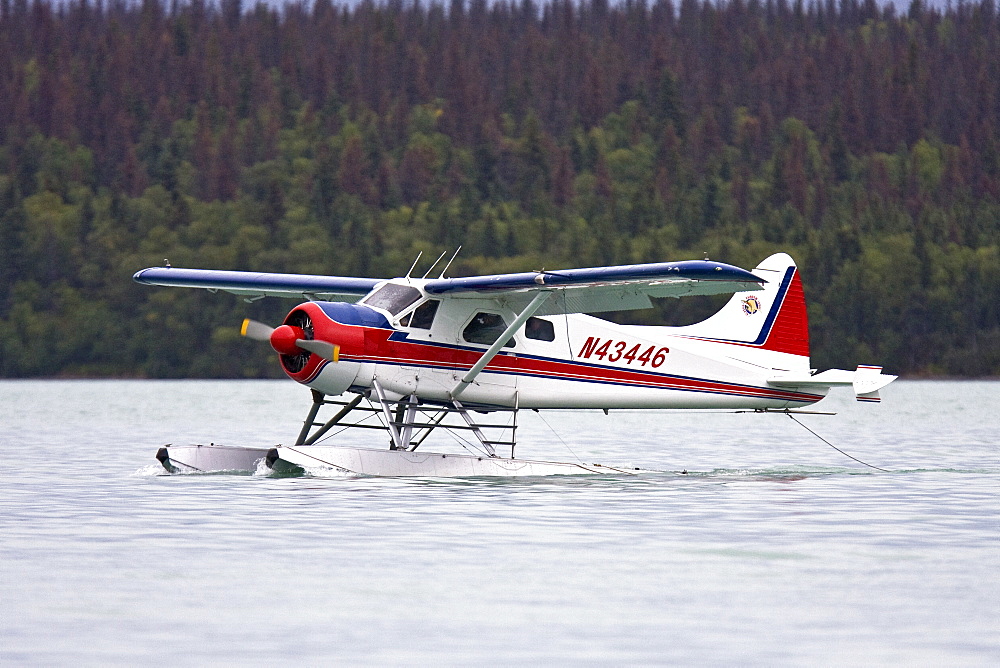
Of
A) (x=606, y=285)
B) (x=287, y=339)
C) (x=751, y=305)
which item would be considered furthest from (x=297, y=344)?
(x=751, y=305)

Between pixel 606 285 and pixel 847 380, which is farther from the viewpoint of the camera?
pixel 847 380

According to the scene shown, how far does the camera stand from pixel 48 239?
335 ft

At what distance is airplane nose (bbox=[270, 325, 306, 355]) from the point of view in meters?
15.0

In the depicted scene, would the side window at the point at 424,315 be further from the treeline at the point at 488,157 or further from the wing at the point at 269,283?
the treeline at the point at 488,157

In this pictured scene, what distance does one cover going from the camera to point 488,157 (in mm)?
129875

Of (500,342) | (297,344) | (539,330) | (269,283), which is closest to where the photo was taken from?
(297,344)

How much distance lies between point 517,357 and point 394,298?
5.02 ft

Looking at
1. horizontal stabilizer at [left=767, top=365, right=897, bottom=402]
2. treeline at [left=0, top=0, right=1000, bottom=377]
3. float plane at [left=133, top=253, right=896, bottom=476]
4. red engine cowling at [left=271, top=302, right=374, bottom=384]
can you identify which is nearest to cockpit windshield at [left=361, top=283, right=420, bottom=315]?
float plane at [left=133, top=253, right=896, bottom=476]

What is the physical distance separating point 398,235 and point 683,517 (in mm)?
98760

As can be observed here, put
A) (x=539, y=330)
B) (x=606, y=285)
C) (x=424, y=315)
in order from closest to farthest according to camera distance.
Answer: (x=606, y=285), (x=424, y=315), (x=539, y=330)

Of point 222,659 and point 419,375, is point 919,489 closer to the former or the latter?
point 419,375

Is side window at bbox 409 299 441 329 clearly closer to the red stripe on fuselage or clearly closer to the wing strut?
the red stripe on fuselage

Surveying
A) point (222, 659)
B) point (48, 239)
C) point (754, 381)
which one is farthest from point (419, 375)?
point (48, 239)

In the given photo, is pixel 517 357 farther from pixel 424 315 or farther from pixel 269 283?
pixel 269 283
